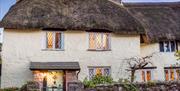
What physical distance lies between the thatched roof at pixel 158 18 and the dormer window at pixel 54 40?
707cm

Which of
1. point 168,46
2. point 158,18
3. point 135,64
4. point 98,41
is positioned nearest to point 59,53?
point 98,41

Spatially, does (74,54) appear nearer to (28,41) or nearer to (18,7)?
(28,41)

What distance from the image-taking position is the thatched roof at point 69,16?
21.9 meters

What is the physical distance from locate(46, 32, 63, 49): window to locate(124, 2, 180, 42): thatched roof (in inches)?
278

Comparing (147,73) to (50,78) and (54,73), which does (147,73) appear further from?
(50,78)

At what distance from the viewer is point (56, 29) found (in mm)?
22328

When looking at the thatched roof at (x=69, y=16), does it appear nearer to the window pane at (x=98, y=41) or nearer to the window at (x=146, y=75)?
the window pane at (x=98, y=41)

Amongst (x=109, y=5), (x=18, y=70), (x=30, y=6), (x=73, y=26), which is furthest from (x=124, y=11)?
(x=18, y=70)

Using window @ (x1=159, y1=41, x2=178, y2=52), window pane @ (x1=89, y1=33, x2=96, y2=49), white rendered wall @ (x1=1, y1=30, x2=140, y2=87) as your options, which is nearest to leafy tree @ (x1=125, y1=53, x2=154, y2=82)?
white rendered wall @ (x1=1, y1=30, x2=140, y2=87)

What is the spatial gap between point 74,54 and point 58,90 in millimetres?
4884

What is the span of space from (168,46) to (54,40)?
9.84 metres

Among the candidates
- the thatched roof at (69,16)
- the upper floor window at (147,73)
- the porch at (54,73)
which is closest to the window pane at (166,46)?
the upper floor window at (147,73)

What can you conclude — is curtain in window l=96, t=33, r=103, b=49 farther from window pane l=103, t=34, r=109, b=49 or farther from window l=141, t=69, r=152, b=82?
window l=141, t=69, r=152, b=82

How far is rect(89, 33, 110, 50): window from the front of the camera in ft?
75.6
